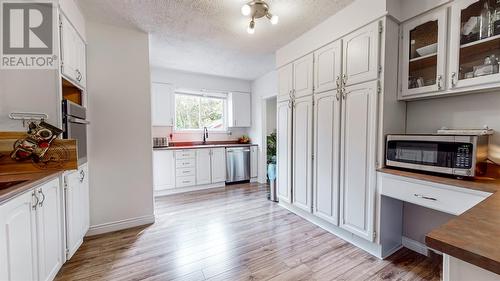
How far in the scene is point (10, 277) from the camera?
3.58 feet

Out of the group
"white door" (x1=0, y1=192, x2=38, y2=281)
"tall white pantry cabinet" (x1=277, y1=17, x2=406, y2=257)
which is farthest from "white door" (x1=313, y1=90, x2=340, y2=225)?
"white door" (x1=0, y1=192, x2=38, y2=281)

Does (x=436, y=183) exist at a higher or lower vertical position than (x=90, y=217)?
higher

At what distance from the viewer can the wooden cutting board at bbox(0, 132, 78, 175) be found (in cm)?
154

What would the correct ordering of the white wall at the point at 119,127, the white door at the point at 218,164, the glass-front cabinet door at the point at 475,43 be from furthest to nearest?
1. the white door at the point at 218,164
2. the white wall at the point at 119,127
3. the glass-front cabinet door at the point at 475,43

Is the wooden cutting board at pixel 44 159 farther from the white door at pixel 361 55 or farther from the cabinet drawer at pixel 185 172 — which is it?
the white door at pixel 361 55

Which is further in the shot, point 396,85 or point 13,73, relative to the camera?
point 396,85

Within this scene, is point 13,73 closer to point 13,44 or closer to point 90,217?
point 13,44

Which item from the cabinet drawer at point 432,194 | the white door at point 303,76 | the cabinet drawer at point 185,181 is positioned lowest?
the cabinet drawer at point 185,181

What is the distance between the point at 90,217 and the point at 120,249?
618 mm

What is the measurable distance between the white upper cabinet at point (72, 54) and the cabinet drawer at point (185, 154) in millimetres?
2062

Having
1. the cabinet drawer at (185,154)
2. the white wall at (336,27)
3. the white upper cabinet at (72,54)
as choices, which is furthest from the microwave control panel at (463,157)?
the cabinet drawer at (185,154)

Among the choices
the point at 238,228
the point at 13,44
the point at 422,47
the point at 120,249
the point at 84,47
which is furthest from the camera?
the point at 238,228

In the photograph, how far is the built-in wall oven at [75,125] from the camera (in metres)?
1.77

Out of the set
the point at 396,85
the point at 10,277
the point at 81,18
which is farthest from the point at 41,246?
the point at 396,85
